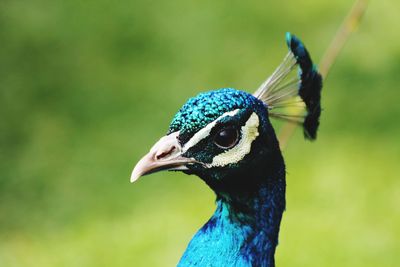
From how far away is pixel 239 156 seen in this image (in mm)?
1291

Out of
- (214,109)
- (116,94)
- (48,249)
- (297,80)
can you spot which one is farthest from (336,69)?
(214,109)

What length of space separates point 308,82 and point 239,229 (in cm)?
28

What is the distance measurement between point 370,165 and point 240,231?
177 cm

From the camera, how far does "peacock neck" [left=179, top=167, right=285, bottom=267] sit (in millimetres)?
1371

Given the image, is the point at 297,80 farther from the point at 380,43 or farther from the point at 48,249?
the point at 380,43

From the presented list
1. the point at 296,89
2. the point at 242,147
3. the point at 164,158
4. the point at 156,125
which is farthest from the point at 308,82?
the point at 156,125

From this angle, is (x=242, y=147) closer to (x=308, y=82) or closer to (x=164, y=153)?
(x=164, y=153)

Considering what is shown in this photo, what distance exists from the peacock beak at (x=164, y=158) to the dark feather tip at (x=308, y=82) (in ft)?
0.99

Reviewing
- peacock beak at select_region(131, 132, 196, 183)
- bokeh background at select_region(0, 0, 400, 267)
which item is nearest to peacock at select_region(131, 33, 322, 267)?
peacock beak at select_region(131, 132, 196, 183)

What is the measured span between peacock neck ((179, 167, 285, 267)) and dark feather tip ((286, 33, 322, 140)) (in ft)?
A: 0.53

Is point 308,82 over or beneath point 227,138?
over

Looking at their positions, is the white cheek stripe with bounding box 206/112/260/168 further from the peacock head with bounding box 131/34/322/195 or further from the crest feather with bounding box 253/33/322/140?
the crest feather with bounding box 253/33/322/140

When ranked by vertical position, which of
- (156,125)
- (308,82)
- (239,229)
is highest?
(156,125)

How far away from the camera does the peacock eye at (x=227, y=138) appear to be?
126cm
